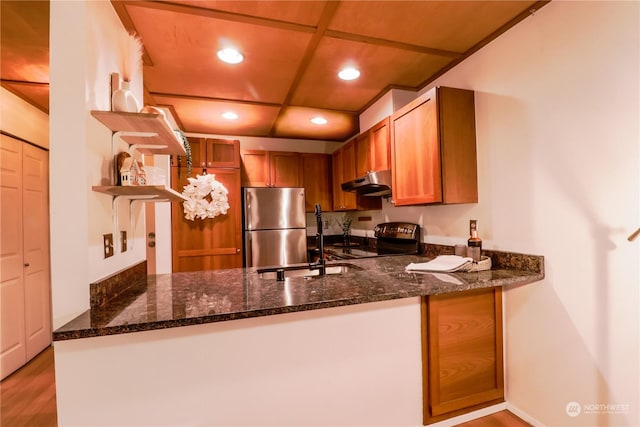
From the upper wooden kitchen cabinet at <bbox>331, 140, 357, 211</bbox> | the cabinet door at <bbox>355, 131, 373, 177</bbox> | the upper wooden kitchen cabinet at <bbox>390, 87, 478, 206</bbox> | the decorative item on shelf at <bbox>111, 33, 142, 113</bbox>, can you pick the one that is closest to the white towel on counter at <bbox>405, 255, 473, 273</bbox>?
the upper wooden kitchen cabinet at <bbox>390, 87, 478, 206</bbox>

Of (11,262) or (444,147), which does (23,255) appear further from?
(444,147)

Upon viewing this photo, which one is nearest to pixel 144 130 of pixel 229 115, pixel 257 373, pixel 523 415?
pixel 257 373

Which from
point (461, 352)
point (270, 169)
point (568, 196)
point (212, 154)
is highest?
point (212, 154)

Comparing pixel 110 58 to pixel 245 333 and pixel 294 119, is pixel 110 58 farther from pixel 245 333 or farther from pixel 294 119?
pixel 294 119

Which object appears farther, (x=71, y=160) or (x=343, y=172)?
(x=343, y=172)

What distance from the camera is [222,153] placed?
11.5ft

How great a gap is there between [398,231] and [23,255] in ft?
11.3

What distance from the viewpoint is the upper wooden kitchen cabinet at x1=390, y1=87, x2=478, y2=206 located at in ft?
6.55

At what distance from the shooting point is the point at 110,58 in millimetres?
1475

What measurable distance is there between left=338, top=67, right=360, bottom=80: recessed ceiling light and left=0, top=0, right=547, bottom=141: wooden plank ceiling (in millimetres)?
63

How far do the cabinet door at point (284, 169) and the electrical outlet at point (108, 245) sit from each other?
8.34 feet

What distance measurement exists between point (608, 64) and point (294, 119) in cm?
263

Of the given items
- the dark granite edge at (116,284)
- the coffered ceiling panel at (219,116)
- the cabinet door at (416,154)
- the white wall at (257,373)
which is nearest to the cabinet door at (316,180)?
the coffered ceiling panel at (219,116)

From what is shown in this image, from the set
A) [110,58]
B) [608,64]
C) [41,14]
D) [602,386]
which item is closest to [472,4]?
[608,64]
